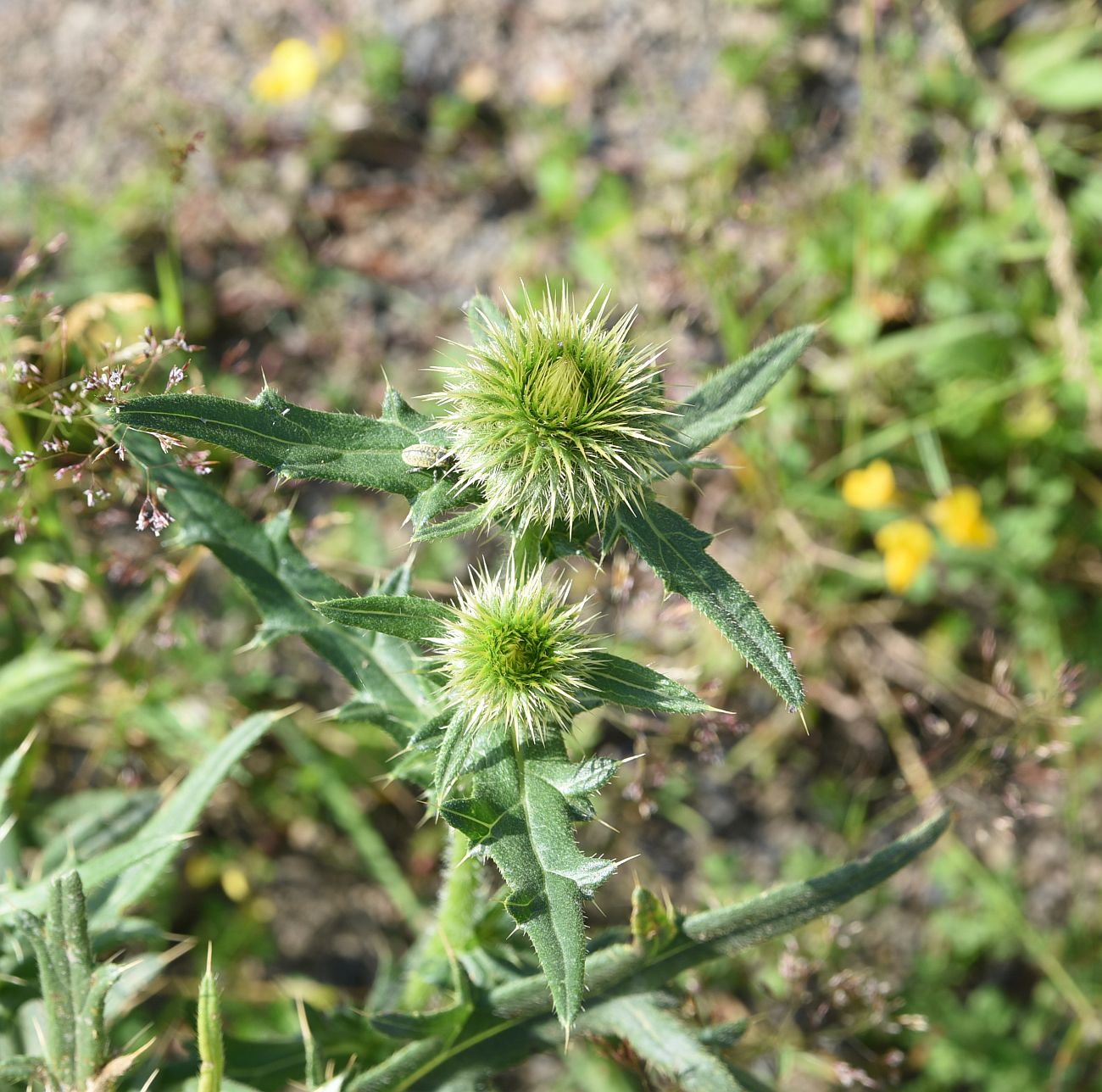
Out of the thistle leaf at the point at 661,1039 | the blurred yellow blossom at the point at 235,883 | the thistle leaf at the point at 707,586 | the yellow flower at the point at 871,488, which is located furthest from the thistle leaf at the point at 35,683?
the yellow flower at the point at 871,488

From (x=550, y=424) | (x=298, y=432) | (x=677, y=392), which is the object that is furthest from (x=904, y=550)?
(x=298, y=432)

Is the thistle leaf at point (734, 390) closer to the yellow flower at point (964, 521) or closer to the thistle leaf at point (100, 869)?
the thistle leaf at point (100, 869)

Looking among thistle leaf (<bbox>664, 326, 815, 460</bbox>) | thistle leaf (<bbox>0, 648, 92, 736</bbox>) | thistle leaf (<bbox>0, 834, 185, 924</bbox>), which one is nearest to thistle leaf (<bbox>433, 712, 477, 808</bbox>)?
thistle leaf (<bbox>664, 326, 815, 460</bbox>)

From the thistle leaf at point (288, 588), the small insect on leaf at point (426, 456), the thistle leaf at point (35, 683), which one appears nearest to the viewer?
the small insect on leaf at point (426, 456)

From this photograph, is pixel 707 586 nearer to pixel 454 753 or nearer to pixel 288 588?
pixel 454 753

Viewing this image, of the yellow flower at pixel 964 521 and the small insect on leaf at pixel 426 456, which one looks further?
the yellow flower at pixel 964 521

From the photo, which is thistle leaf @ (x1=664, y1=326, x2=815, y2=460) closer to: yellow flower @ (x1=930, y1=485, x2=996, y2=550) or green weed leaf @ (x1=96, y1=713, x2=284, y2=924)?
green weed leaf @ (x1=96, y1=713, x2=284, y2=924)

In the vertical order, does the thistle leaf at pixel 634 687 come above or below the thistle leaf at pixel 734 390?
below
